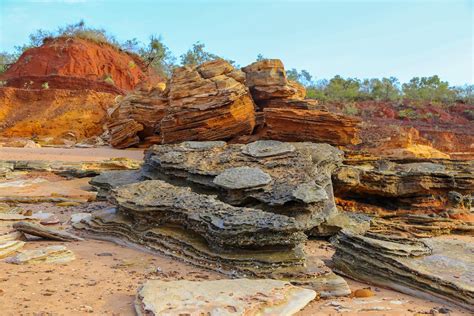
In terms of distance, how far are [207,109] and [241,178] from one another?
476cm

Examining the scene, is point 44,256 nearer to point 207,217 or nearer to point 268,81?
point 207,217

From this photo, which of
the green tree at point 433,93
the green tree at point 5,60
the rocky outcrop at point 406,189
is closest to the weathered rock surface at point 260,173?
the rocky outcrop at point 406,189

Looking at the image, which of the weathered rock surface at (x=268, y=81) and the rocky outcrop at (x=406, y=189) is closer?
Answer: the rocky outcrop at (x=406, y=189)

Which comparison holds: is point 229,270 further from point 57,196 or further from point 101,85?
point 101,85

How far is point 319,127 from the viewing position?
9.04 metres

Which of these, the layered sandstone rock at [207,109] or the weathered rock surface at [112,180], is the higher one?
the layered sandstone rock at [207,109]

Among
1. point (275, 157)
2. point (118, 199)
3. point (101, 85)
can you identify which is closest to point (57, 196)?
point (118, 199)

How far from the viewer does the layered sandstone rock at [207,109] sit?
10383 millimetres

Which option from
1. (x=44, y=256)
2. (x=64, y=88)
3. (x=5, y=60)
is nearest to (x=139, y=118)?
(x=64, y=88)

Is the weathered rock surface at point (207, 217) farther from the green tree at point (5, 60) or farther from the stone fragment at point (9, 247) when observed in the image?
the green tree at point (5, 60)

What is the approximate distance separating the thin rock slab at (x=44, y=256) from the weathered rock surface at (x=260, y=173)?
2122 mm

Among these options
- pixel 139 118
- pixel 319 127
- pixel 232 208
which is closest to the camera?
pixel 232 208

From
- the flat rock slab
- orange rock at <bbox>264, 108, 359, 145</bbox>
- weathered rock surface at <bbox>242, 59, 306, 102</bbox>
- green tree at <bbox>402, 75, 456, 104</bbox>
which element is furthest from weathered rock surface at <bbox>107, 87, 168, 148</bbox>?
green tree at <bbox>402, 75, 456, 104</bbox>

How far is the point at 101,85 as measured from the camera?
21.3 m
